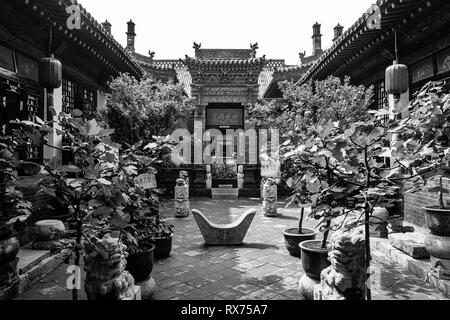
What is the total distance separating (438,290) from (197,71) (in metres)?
13.4

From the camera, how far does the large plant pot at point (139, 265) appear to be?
347 cm

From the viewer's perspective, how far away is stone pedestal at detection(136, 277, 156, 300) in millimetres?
3446

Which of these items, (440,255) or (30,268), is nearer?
(440,255)

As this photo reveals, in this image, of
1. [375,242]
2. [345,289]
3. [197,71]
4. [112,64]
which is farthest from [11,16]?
[197,71]

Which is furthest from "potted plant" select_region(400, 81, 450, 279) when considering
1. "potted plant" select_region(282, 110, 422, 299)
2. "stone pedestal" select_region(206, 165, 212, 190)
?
"stone pedestal" select_region(206, 165, 212, 190)

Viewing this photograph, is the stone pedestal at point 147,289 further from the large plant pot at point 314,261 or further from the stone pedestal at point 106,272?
the large plant pot at point 314,261

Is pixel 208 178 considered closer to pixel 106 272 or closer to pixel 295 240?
pixel 295 240

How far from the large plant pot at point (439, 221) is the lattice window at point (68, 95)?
7703 millimetres

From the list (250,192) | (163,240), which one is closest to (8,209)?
(163,240)

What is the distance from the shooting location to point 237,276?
4.19 m

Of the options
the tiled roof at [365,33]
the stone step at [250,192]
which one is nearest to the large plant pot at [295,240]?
the tiled roof at [365,33]

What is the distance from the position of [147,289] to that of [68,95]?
20.4ft

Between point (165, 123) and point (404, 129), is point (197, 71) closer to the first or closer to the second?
point (165, 123)

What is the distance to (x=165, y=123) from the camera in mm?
7219
